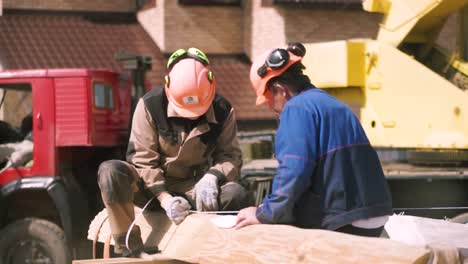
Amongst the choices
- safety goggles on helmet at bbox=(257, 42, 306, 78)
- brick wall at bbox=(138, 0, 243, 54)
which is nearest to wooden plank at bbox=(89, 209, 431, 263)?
safety goggles on helmet at bbox=(257, 42, 306, 78)

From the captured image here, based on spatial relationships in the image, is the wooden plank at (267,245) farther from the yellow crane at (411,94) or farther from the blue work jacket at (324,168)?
the yellow crane at (411,94)

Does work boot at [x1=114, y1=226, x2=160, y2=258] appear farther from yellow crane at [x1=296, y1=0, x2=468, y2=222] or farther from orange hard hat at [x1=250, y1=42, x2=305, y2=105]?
yellow crane at [x1=296, y1=0, x2=468, y2=222]

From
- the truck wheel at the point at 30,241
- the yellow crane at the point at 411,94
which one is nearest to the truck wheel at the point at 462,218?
the yellow crane at the point at 411,94

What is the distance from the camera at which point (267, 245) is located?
467 cm

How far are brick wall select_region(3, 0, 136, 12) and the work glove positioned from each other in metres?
11.3

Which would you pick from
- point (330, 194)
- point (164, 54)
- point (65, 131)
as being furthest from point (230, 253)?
point (164, 54)

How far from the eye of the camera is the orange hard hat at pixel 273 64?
4.82 metres

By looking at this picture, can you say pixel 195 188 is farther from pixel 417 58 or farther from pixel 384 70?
pixel 417 58

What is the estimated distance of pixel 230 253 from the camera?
16.0 feet

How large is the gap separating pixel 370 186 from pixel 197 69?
5.68 feet

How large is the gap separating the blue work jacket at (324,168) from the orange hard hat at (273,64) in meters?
0.23

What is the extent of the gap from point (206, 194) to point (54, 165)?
2.97 metres

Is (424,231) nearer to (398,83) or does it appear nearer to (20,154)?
(398,83)

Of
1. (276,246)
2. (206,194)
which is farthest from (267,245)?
(206,194)
